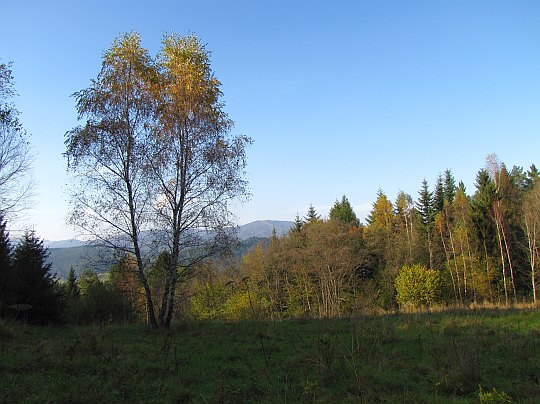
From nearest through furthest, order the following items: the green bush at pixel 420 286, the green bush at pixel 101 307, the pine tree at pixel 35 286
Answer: the pine tree at pixel 35 286 → the green bush at pixel 101 307 → the green bush at pixel 420 286

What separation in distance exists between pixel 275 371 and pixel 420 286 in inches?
1336

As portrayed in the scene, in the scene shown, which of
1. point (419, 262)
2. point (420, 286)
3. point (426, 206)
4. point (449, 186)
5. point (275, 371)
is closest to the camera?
point (275, 371)

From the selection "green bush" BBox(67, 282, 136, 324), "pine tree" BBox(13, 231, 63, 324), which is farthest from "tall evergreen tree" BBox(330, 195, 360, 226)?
"pine tree" BBox(13, 231, 63, 324)

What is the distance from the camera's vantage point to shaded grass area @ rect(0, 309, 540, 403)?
5125 millimetres

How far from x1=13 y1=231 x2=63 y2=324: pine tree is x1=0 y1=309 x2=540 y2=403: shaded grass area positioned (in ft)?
21.2

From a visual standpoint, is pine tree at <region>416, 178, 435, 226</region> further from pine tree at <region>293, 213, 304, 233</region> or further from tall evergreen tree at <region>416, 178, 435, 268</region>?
pine tree at <region>293, 213, 304, 233</region>

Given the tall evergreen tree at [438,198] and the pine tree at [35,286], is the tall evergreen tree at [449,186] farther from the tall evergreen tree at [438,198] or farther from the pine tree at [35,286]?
the pine tree at [35,286]

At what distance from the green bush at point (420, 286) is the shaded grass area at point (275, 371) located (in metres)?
28.4

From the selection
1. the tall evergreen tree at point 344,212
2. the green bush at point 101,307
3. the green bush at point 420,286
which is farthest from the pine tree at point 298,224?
the green bush at point 101,307

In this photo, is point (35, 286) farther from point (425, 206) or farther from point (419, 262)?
point (425, 206)

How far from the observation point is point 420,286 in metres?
36.6

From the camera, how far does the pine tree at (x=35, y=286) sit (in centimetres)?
1560

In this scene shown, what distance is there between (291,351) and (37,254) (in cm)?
1420

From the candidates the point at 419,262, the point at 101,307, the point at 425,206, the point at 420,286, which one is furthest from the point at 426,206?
the point at 101,307
